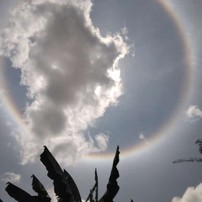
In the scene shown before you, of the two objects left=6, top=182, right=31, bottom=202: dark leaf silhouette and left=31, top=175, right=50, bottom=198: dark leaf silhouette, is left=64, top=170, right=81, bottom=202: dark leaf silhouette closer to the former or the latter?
left=31, top=175, right=50, bottom=198: dark leaf silhouette

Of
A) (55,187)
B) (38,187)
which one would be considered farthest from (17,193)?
(55,187)

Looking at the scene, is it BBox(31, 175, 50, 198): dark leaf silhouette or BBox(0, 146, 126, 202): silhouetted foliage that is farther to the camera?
BBox(31, 175, 50, 198): dark leaf silhouette

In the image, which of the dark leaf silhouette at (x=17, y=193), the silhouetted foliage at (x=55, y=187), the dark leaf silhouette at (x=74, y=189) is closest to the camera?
the silhouetted foliage at (x=55, y=187)

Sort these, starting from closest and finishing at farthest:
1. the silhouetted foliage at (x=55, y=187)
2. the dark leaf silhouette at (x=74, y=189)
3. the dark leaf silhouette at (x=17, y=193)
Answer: the silhouetted foliage at (x=55, y=187), the dark leaf silhouette at (x=17, y=193), the dark leaf silhouette at (x=74, y=189)

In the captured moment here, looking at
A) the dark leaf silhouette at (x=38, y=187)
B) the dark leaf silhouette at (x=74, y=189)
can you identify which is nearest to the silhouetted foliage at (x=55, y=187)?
the dark leaf silhouette at (x=38, y=187)

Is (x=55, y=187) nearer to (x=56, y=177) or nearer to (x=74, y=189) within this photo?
(x=56, y=177)

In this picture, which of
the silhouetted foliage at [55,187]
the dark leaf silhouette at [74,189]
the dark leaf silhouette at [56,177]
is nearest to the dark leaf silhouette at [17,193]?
the silhouetted foliage at [55,187]

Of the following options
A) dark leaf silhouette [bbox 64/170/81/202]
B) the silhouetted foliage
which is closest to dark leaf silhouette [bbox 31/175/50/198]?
the silhouetted foliage

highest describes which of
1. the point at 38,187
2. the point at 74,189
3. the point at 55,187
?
the point at 74,189

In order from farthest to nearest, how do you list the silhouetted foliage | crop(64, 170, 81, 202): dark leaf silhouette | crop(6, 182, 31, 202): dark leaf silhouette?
crop(64, 170, 81, 202): dark leaf silhouette, crop(6, 182, 31, 202): dark leaf silhouette, the silhouetted foliage

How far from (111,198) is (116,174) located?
0.93m

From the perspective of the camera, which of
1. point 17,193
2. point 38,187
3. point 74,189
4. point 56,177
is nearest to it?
point 56,177

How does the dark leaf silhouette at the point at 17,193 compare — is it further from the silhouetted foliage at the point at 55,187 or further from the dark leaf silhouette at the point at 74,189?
the dark leaf silhouette at the point at 74,189

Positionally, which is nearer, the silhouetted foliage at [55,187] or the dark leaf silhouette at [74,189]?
the silhouetted foliage at [55,187]
